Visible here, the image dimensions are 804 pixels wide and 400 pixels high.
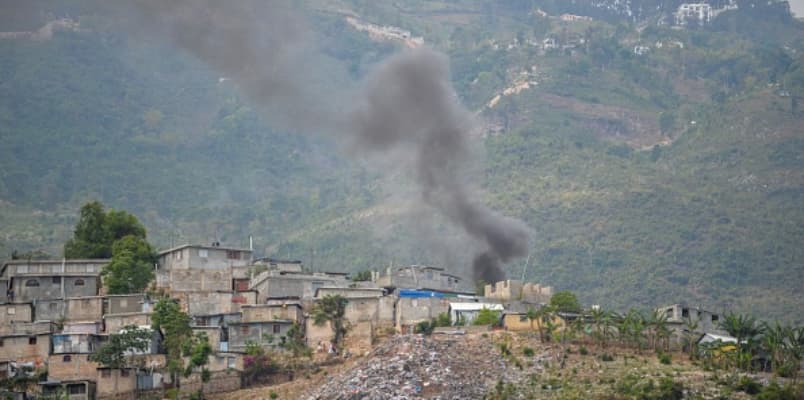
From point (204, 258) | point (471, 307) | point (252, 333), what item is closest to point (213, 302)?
point (252, 333)

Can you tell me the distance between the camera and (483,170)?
156000mm

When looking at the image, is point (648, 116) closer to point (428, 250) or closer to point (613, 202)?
point (613, 202)

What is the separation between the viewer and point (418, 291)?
8019 centimetres

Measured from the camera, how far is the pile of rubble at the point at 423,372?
60.8 metres

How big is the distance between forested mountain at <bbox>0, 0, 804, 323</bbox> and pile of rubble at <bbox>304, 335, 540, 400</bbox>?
38248 millimetres

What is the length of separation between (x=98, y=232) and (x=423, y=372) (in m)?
25.0

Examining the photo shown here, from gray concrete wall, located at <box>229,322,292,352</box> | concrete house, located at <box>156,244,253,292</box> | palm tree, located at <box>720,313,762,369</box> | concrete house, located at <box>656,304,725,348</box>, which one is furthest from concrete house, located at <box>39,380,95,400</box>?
palm tree, located at <box>720,313,762,369</box>

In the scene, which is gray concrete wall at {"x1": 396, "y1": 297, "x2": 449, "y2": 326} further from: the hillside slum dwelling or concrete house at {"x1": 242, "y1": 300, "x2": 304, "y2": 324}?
concrete house at {"x1": 242, "y1": 300, "x2": 304, "y2": 324}

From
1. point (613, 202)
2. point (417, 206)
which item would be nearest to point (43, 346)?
point (417, 206)

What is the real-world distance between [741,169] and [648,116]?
3949 cm

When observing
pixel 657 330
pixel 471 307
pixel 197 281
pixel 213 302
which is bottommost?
pixel 657 330

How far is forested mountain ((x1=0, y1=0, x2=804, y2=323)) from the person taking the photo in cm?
12669

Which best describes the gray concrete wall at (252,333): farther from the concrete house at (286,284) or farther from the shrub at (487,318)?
the shrub at (487,318)

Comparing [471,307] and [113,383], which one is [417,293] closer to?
[471,307]
